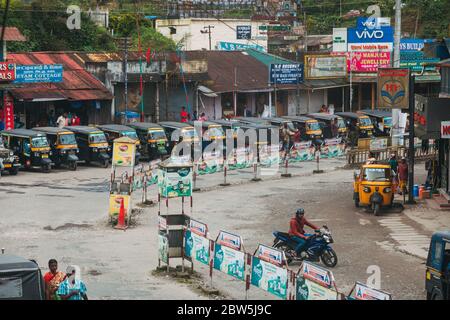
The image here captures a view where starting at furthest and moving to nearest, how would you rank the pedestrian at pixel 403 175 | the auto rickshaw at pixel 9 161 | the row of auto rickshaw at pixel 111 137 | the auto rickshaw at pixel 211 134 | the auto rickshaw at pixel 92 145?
the auto rickshaw at pixel 211 134 < the auto rickshaw at pixel 92 145 < the row of auto rickshaw at pixel 111 137 < the auto rickshaw at pixel 9 161 < the pedestrian at pixel 403 175

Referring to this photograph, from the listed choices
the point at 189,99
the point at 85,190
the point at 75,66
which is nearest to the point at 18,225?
the point at 85,190

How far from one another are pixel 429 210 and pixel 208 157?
12083mm

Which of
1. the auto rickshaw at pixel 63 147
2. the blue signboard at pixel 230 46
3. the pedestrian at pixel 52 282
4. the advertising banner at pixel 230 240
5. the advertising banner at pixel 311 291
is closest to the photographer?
the advertising banner at pixel 311 291

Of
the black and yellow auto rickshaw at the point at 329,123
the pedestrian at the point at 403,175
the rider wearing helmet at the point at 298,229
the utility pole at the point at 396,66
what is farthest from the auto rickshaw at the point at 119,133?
the rider wearing helmet at the point at 298,229

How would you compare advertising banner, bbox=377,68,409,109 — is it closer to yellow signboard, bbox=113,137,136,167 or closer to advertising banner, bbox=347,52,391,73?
yellow signboard, bbox=113,137,136,167

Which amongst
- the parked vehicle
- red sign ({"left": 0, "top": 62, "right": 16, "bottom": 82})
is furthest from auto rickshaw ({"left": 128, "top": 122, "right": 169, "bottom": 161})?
the parked vehicle

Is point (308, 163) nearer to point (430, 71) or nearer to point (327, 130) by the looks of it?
point (327, 130)

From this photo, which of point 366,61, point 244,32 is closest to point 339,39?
point 366,61

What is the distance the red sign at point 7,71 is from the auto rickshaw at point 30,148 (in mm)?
5627

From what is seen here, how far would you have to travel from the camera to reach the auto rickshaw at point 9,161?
135 ft

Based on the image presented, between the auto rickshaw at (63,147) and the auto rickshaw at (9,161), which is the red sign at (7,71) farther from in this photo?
the auto rickshaw at (9,161)

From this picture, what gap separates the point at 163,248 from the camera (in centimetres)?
2434

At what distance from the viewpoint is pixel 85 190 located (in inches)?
1515

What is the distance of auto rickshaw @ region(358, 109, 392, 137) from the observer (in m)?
57.1
